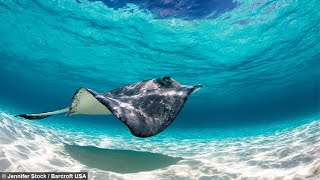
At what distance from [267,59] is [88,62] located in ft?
66.3

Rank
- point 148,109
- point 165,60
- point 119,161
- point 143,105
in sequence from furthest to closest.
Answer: point 165,60, point 119,161, point 143,105, point 148,109

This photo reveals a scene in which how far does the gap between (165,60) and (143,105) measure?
20803 mm

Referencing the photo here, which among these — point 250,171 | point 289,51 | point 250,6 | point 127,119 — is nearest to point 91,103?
point 127,119

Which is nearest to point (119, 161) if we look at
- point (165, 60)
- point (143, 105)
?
point (143, 105)

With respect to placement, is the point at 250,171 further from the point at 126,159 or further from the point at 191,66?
the point at 191,66

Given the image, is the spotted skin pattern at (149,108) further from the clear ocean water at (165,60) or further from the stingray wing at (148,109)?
the clear ocean water at (165,60)

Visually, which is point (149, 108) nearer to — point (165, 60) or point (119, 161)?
point (119, 161)

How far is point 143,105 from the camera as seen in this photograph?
14.4 feet

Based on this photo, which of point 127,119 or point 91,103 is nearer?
point 127,119

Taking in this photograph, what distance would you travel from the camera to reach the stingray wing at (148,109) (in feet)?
11.3

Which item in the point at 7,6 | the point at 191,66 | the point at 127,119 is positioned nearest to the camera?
the point at 127,119

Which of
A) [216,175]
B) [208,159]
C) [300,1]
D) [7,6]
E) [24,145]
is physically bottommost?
[216,175]

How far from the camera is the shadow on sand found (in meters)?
5.93

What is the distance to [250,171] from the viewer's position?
570 centimetres
